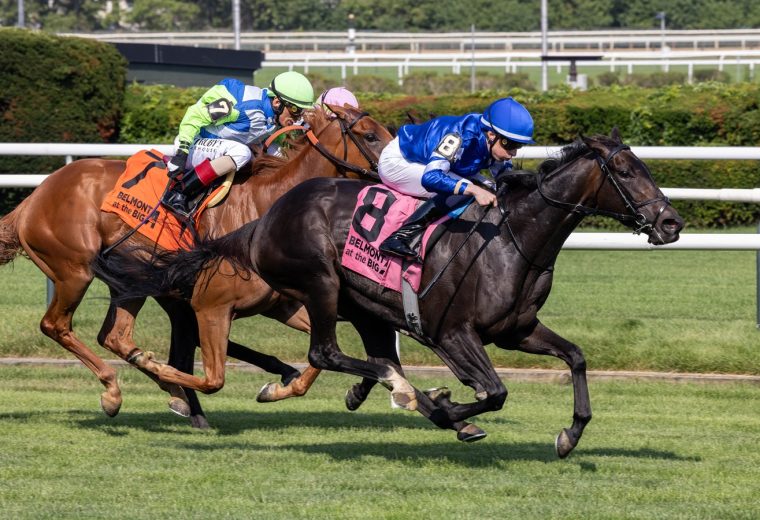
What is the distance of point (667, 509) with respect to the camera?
4.96 m

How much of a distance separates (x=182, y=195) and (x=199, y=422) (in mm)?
1136

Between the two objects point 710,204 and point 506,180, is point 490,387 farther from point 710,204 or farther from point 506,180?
point 710,204

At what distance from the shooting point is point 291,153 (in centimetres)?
711

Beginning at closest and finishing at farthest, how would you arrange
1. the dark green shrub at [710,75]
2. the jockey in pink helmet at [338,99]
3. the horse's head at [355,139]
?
1. the horse's head at [355,139]
2. the jockey in pink helmet at [338,99]
3. the dark green shrub at [710,75]

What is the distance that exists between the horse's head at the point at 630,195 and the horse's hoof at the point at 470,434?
3.48 ft

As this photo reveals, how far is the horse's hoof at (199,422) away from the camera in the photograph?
6945 mm

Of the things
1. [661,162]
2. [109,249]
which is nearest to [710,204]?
[661,162]

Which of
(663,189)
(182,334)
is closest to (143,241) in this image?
(182,334)

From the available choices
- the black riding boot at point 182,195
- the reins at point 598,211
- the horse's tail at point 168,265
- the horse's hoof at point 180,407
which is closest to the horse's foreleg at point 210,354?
the horse's tail at point 168,265

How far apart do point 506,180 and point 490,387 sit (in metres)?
0.89

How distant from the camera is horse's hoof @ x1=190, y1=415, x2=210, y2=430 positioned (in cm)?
695

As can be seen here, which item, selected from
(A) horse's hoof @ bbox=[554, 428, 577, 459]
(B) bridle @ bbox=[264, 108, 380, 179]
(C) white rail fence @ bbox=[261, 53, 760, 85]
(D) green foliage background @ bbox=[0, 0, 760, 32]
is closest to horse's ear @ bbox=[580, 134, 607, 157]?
(A) horse's hoof @ bbox=[554, 428, 577, 459]

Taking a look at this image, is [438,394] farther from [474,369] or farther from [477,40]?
[477,40]

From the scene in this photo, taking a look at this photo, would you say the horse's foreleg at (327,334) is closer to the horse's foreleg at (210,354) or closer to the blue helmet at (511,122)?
the horse's foreleg at (210,354)
